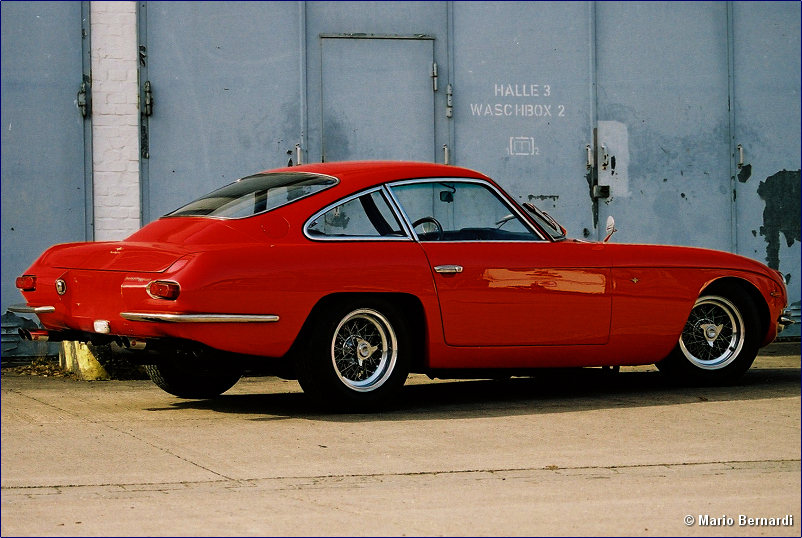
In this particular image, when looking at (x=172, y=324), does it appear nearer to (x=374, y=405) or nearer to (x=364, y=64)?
(x=374, y=405)

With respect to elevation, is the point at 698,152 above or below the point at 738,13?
below

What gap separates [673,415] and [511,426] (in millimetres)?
991

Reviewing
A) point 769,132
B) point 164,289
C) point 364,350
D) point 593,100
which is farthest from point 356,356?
point 769,132

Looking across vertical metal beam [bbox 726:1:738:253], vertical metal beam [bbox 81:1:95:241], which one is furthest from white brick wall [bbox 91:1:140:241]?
vertical metal beam [bbox 726:1:738:253]

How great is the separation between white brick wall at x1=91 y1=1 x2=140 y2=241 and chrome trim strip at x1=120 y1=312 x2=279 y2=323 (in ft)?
16.0

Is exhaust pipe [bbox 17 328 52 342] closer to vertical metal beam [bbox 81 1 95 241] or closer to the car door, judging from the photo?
the car door

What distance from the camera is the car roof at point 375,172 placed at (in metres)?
7.41

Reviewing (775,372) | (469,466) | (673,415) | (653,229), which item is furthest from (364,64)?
(469,466)

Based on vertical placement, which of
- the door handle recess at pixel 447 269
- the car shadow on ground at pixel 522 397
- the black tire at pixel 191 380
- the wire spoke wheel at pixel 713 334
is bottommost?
the car shadow on ground at pixel 522 397

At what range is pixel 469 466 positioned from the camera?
558cm

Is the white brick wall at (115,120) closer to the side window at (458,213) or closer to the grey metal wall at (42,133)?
the grey metal wall at (42,133)

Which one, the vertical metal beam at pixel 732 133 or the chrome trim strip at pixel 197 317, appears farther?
the vertical metal beam at pixel 732 133

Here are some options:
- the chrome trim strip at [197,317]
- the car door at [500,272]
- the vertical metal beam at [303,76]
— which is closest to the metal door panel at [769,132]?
the vertical metal beam at [303,76]

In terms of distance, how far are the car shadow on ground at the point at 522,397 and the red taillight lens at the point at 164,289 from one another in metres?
0.96
